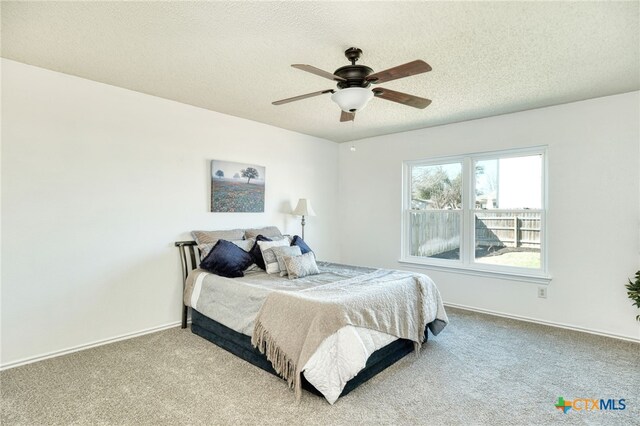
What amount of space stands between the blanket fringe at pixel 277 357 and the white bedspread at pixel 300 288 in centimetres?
10

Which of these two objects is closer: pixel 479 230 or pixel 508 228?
pixel 508 228

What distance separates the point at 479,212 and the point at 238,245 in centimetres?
312

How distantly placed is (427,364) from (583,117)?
3.10 meters

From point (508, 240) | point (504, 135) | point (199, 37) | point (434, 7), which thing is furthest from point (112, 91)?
point (508, 240)

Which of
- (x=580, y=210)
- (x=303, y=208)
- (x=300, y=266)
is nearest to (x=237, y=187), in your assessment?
(x=303, y=208)

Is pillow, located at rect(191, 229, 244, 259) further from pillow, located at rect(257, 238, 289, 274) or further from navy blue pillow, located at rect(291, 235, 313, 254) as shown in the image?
navy blue pillow, located at rect(291, 235, 313, 254)

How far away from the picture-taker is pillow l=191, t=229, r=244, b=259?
11.9 feet

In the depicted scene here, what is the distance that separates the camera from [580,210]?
3.62 metres

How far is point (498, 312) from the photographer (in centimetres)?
415

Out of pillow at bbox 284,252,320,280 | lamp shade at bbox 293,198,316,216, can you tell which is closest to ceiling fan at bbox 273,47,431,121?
pillow at bbox 284,252,320,280

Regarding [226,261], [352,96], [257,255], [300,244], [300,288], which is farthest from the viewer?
[300,244]

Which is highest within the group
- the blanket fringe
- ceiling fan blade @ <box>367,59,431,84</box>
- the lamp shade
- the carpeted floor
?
ceiling fan blade @ <box>367,59,431,84</box>

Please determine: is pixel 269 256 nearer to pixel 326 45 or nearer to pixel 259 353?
pixel 259 353

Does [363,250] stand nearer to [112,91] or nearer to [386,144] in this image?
[386,144]
